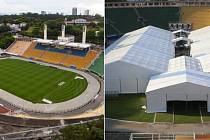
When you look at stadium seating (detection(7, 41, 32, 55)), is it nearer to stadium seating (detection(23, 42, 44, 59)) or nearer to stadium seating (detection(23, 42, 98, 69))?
stadium seating (detection(23, 42, 44, 59))

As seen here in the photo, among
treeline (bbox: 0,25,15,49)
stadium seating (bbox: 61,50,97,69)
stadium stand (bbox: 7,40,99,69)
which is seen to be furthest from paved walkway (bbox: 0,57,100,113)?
treeline (bbox: 0,25,15,49)

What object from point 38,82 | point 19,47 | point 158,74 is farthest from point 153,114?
point 19,47

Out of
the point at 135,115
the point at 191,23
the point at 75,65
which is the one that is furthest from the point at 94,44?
the point at 135,115

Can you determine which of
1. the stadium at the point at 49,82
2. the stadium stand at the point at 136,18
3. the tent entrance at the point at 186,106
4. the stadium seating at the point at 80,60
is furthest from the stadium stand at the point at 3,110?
the stadium stand at the point at 136,18

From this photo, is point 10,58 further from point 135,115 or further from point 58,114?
point 135,115

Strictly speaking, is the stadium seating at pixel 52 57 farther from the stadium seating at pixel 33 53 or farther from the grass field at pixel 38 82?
the grass field at pixel 38 82

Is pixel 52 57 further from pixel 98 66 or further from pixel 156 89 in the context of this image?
pixel 156 89
